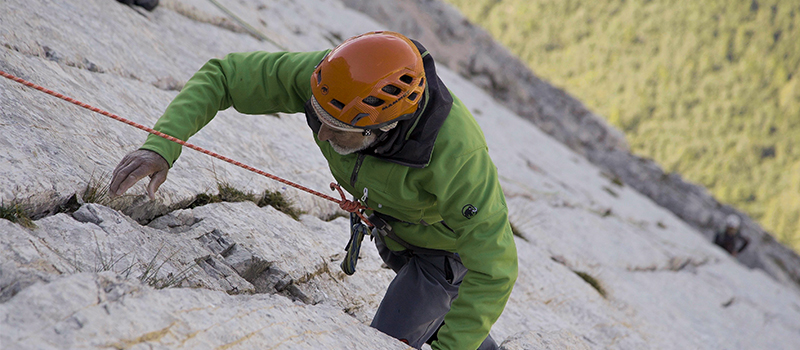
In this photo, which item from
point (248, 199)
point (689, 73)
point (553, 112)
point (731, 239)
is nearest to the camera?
point (248, 199)

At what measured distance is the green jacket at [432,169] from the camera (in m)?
3.07

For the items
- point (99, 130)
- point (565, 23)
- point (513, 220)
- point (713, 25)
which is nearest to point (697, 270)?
point (513, 220)

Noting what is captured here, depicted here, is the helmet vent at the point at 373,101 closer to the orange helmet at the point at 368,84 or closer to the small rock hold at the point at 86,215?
the orange helmet at the point at 368,84

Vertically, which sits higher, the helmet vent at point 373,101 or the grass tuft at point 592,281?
the helmet vent at point 373,101

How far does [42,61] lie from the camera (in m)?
4.41

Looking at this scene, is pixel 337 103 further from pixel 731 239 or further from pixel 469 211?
pixel 731 239

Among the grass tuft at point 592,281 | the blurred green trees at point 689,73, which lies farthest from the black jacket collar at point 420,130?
the blurred green trees at point 689,73

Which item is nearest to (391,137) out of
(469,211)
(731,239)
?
(469,211)

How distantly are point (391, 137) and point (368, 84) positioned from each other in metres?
0.37

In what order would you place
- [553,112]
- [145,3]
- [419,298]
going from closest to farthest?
[419,298], [145,3], [553,112]

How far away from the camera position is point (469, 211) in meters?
3.07

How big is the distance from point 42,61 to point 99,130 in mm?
1017

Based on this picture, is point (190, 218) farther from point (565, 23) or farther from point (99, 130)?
point (565, 23)

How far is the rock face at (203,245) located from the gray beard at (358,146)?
0.95 metres
